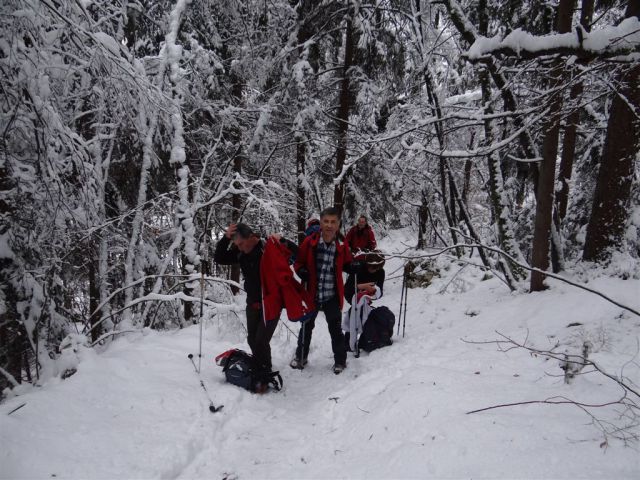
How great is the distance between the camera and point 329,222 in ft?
16.3

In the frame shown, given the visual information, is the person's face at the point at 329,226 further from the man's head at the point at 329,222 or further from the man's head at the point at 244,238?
the man's head at the point at 244,238

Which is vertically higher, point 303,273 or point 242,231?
point 242,231

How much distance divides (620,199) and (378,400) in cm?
457

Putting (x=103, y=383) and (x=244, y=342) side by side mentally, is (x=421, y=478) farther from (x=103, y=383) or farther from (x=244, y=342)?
(x=244, y=342)

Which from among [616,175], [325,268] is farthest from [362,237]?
[616,175]

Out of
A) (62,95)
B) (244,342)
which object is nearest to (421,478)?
(244,342)

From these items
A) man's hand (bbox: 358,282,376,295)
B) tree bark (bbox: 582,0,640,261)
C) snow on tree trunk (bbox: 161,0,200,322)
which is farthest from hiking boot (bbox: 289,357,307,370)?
tree bark (bbox: 582,0,640,261)

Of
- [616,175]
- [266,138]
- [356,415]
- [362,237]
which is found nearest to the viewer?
[356,415]

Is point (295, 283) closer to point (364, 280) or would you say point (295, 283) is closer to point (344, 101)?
point (364, 280)

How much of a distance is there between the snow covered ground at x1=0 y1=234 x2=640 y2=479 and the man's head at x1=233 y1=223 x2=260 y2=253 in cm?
160

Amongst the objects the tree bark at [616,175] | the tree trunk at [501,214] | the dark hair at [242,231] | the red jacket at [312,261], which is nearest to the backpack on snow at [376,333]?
the red jacket at [312,261]

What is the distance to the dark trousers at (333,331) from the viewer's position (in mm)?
5270

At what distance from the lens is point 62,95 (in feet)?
12.3

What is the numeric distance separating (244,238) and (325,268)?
1.22m
